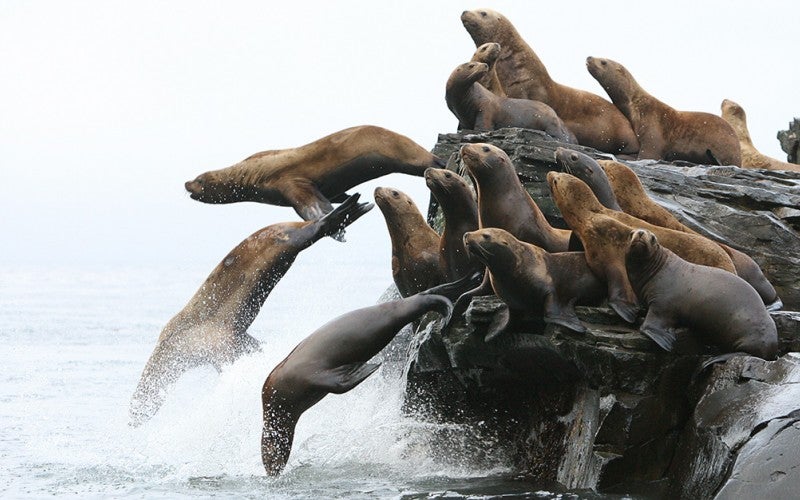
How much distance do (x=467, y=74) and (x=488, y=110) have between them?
0.43 meters

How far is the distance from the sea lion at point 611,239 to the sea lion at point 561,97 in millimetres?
3928

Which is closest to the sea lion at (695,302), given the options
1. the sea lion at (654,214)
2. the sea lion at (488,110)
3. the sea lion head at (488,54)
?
the sea lion at (654,214)

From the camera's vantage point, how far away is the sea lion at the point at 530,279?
727cm

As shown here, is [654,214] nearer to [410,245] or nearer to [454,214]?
[454,214]

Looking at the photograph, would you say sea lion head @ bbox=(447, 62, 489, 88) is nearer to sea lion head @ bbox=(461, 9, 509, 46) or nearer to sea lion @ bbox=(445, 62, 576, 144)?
sea lion @ bbox=(445, 62, 576, 144)

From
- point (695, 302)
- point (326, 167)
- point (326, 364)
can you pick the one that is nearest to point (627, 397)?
point (695, 302)

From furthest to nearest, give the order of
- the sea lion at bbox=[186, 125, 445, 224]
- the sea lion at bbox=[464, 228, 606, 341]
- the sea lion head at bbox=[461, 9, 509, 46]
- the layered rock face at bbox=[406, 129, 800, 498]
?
1. the sea lion head at bbox=[461, 9, 509, 46]
2. the sea lion at bbox=[186, 125, 445, 224]
3. the sea lion at bbox=[464, 228, 606, 341]
4. the layered rock face at bbox=[406, 129, 800, 498]

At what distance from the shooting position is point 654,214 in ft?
28.0

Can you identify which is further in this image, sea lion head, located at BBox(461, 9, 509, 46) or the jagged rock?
the jagged rock

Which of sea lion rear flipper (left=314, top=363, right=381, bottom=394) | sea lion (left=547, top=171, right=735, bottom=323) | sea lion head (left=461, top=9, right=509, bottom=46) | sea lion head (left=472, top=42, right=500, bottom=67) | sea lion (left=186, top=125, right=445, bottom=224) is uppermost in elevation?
sea lion head (left=461, top=9, right=509, bottom=46)

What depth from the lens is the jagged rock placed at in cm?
1747

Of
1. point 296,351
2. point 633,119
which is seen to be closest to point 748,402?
point 296,351

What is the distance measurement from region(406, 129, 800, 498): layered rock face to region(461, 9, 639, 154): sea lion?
114 inches

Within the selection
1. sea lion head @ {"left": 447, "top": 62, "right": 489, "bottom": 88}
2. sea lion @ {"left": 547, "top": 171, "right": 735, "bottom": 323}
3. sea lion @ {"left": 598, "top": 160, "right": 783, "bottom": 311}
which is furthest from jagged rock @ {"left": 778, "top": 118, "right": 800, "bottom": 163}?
sea lion @ {"left": 547, "top": 171, "right": 735, "bottom": 323}
